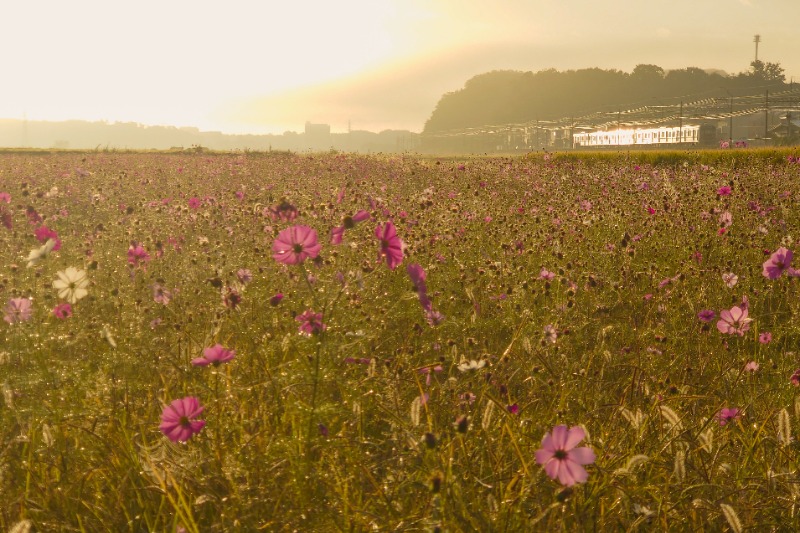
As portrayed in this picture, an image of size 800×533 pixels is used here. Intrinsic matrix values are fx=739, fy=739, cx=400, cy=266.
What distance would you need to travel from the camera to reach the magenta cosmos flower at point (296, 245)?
195cm

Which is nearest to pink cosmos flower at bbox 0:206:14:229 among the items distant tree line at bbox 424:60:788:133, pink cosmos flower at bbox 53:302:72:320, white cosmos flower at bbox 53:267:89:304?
pink cosmos flower at bbox 53:302:72:320

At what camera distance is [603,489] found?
1.82 metres

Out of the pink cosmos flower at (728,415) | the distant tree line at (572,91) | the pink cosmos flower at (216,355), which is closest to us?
the pink cosmos flower at (216,355)

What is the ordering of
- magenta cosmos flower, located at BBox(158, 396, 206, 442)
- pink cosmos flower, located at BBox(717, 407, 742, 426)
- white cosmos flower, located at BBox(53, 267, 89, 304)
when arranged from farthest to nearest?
white cosmos flower, located at BBox(53, 267, 89, 304) → pink cosmos flower, located at BBox(717, 407, 742, 426) → magenta cosmos flower, located at BBox(158, 396, 206, 442)

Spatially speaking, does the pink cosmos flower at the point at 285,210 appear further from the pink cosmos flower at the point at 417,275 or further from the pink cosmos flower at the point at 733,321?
the pink cosmos flower at the point at 733,321

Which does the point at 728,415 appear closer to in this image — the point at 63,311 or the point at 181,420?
the point at 181,420

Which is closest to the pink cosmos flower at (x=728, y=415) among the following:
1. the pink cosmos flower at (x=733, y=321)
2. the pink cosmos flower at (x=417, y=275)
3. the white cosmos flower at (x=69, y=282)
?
the pink cosmos flower at (x=733, y=321)

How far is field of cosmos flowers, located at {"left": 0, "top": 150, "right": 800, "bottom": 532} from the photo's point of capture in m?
1.77

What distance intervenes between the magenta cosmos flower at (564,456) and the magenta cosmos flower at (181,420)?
0.75 metres

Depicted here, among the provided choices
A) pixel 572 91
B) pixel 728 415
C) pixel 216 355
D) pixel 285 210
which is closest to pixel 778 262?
pixel 728 415

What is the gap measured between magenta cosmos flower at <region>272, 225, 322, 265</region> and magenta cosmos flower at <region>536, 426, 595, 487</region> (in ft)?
2.78

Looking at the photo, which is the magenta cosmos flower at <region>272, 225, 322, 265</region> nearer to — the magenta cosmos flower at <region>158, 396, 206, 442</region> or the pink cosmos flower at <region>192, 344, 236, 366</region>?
the pink cosmos flower at <region>192, 344, 236, 366</region>

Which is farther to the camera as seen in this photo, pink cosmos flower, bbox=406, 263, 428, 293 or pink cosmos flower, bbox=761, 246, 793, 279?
pink cosmos flower, bbox=761, 246, 793, 279

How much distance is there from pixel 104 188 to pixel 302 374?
789 centimetres
